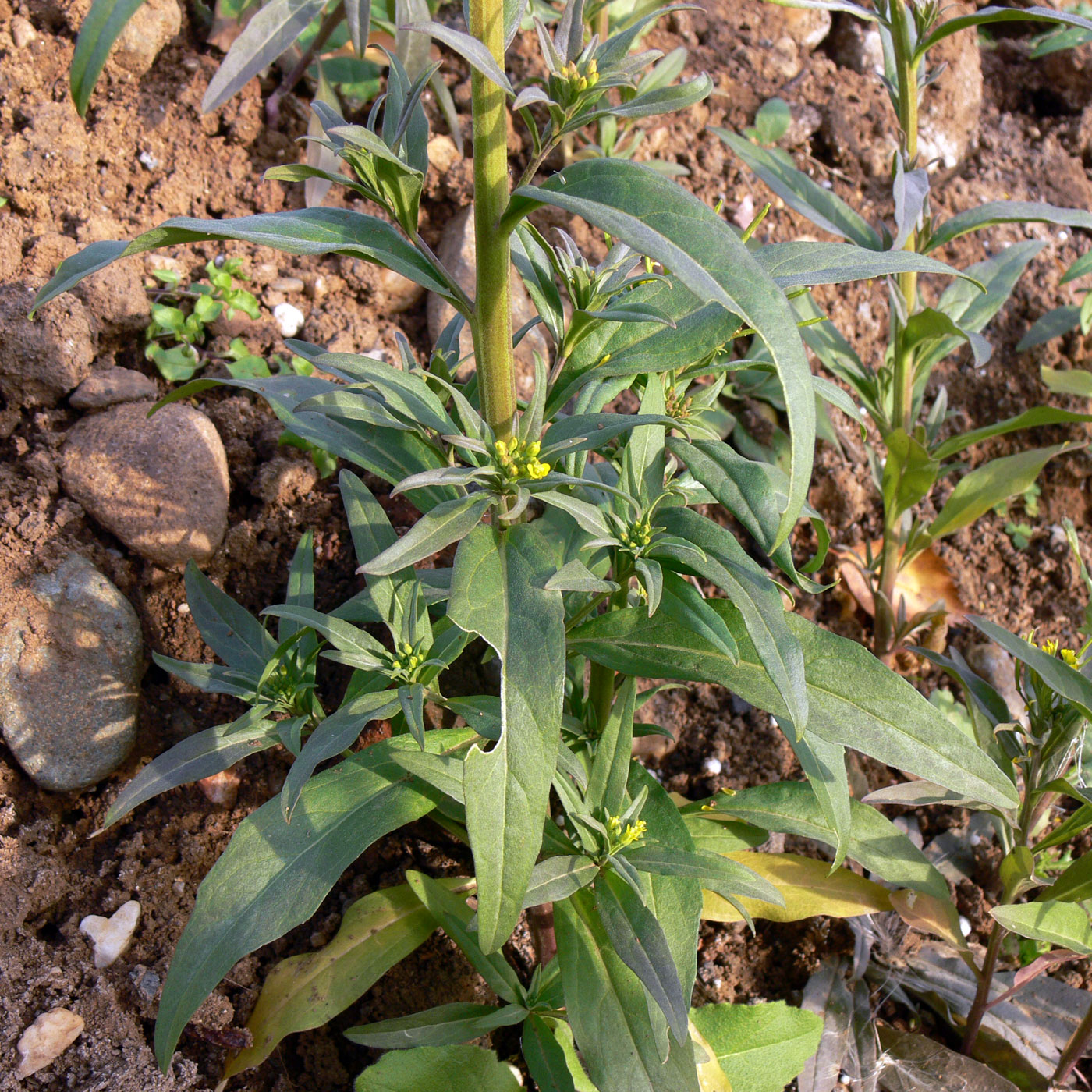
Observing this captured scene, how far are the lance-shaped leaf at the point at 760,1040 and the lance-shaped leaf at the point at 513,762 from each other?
84 cm

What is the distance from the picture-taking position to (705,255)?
105 cm

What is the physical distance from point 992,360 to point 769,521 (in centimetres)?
236

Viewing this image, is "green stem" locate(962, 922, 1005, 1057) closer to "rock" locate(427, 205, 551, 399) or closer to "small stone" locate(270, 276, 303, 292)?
"rock" locate(427, 205, 551, 399)

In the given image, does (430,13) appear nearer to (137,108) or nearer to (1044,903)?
(137,108)

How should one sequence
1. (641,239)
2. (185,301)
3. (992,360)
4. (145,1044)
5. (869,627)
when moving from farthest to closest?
1. (992,360)
2. (869,627)
3. (185,301)
4. (145,1044)
5. (641,239)

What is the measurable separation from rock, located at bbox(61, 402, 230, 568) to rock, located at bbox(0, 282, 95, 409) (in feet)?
0.41

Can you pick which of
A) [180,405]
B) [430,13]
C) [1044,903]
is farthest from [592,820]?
[430,13]

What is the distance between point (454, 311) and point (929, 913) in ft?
6.40

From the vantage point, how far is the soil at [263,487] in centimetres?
185

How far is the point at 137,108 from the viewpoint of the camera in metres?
2.62

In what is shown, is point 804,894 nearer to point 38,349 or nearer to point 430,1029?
point 430,1029

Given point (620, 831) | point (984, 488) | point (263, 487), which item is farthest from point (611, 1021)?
point (984, 488)

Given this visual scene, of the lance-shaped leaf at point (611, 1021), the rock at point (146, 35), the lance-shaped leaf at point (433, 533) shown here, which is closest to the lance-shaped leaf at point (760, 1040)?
the lance-shaped leaf at point (611, 1021)

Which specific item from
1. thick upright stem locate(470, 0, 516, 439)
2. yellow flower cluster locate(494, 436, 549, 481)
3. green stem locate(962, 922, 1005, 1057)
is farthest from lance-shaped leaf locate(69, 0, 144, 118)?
green stem locate(962, 922, 1005, 1057)
